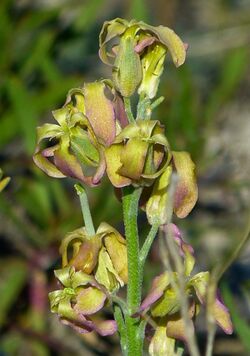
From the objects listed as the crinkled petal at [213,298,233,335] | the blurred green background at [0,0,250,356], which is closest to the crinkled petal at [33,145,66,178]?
the crinkled petal at [213,298,233,335]

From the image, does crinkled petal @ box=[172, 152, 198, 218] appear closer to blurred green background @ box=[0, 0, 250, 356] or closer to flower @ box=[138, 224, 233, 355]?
flower @ box=[138, 224, 233, 355]

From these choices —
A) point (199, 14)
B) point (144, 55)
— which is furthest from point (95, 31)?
point (144, 55)

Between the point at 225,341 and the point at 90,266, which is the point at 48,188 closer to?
the point at 225,341

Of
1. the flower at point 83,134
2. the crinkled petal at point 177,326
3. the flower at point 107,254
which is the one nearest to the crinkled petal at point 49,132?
the flower at point 83,134

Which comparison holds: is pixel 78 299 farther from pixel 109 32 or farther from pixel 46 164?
pixel 109 32

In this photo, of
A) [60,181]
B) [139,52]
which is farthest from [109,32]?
[60,181]
